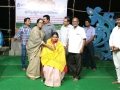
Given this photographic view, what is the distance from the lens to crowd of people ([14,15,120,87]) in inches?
292

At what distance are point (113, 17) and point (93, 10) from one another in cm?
76

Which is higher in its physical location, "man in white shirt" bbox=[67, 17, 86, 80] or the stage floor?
"man in white shirt" bbox=[67, 17, 86, 80]

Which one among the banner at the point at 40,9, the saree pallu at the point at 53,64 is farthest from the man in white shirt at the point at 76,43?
the banner at the point at 40,9

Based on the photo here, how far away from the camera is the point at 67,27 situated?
8.30 m

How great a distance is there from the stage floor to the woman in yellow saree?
19 cm

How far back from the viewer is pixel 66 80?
782cm

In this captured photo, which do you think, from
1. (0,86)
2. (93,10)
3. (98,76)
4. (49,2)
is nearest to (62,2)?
(49,2)

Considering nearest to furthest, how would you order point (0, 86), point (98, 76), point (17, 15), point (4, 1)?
point (0, 86)
point (98, 76)
point (17, 15)
point (4, 1)

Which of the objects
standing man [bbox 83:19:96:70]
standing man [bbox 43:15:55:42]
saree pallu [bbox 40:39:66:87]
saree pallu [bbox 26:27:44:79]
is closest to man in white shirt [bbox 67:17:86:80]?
saree pallu [bbox 40:39:66:87]

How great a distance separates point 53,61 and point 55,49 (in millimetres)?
288

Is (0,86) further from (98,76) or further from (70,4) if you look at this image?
(70,4)

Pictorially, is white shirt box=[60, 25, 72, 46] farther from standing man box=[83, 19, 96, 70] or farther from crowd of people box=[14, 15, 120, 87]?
standing man box=[83, 19, 96, 70]

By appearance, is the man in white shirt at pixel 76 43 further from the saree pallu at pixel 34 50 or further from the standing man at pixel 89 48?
the standing man at pixel 89 48

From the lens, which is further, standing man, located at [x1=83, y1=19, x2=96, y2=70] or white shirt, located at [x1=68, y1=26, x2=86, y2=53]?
standing man, located at [x1=83, y1=19, x2=96, y2=70]
